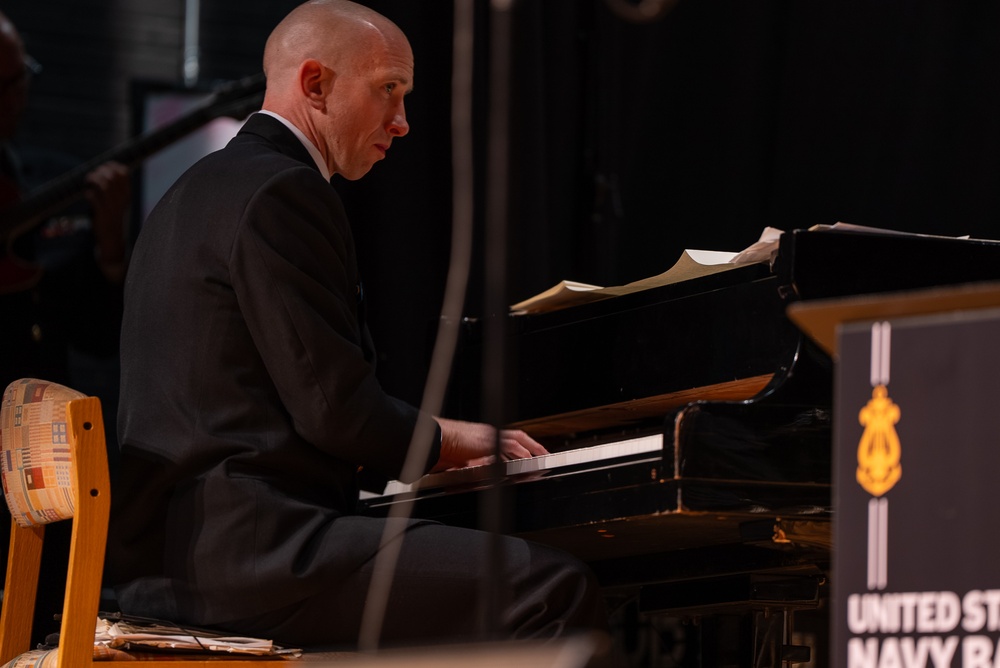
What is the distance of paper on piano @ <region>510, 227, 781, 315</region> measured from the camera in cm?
250

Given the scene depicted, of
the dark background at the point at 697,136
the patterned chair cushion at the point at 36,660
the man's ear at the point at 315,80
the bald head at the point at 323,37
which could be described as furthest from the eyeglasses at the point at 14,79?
the patterned chair cushion at the point at 36,660

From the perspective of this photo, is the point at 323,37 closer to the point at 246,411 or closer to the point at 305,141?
the point at 305,141

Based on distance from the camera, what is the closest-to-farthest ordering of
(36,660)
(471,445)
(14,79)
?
(36,660) → (471,445) → (14,79)

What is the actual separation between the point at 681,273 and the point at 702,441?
1.68ft

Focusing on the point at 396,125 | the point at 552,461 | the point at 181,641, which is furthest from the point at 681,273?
the point at 181,641

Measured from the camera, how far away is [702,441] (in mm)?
2184

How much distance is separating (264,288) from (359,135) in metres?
0.48

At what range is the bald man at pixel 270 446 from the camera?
2.28m

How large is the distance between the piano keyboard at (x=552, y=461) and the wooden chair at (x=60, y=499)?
1.77 feet

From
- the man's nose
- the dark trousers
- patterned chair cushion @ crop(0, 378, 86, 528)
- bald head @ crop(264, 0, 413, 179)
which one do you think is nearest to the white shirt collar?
bald head @ crop(264, 0, 413, 179)

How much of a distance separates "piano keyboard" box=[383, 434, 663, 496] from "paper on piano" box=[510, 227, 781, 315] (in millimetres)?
332

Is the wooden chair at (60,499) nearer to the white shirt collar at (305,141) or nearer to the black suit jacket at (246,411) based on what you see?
the black suit jacket at (246,411)

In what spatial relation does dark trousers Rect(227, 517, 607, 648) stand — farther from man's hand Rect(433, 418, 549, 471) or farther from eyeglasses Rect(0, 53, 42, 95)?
eyeglasses Rect(0, 53, 42, 95)

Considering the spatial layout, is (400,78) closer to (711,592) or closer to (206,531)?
(206,531)
